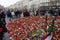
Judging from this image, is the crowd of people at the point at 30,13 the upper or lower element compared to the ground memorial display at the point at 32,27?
upper

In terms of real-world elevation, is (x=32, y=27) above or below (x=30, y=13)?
below

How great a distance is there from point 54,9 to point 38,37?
1.69 feet

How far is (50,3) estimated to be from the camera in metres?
2.86

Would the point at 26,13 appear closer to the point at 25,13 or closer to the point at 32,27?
the point at 25,13

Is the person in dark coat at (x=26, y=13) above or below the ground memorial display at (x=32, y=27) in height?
above

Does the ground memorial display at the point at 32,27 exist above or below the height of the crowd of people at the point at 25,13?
below

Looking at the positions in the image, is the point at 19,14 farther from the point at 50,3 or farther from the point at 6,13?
the point at 50,3

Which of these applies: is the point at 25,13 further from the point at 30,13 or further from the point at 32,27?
the point at 32,27

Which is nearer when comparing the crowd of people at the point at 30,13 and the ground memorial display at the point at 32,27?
the ground memorial display at the point at 32,27

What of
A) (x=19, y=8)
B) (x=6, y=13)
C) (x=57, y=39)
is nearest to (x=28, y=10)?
(x=19, y=8)

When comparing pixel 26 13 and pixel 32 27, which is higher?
pixel 26 13

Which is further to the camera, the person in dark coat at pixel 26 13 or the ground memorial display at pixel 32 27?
the person in dark coat at pixel 26 13

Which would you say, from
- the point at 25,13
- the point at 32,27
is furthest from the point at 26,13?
the point at 32,27

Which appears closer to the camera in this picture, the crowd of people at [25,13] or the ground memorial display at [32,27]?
the ground memorial display at [32,27]
